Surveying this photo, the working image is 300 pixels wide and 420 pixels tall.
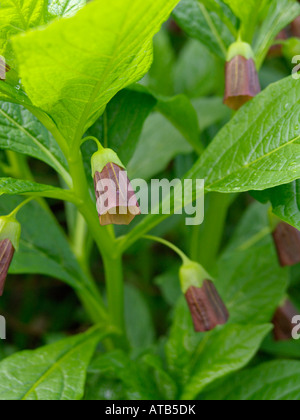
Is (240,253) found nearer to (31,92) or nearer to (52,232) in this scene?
(52,232)

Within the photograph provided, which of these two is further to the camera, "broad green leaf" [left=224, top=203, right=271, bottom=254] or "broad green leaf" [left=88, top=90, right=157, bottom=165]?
"broad green leaf" [left=224, top=203, right=271, bottom=254]

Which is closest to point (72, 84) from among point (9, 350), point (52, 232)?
point (52, 232)

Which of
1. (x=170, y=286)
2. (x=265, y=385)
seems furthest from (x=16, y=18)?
(x=170, y=286)

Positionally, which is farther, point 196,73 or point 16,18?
point 196,73

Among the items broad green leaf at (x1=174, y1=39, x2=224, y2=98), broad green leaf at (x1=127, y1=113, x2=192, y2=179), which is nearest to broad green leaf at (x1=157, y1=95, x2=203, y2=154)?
broad green leaf at (x1=127, y1=113, x2=192, y2=179)

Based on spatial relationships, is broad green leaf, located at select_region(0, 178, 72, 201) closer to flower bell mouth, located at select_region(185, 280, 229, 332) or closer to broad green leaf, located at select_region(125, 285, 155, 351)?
flower bell mouth, located at select_region(185, 280, 229, 332)

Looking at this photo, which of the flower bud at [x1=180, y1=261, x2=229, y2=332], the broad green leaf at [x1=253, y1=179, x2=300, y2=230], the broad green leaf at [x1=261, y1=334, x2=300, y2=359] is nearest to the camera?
the broad green leaf at [x1=253, y1=179, x2=300, y2=230]

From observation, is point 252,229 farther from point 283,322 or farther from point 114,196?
point 114,196
